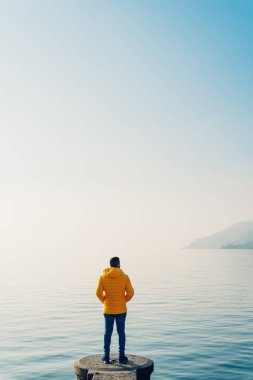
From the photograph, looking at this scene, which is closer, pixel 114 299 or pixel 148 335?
pixel 114 299

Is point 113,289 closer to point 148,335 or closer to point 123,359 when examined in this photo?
point 123,359

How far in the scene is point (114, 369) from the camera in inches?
456

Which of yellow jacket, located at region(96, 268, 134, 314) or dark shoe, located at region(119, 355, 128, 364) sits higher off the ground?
yellow jacket, located at region(96, 268, 134, 314)

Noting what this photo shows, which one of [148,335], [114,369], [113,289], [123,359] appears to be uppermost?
[113,289]

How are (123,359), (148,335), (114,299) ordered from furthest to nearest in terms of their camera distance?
(148,335) → (114,299) → (123,359)

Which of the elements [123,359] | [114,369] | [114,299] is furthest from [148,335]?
[114,369]

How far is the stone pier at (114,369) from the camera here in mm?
10867

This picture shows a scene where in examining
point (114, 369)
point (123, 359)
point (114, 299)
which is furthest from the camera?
point (114, 299)

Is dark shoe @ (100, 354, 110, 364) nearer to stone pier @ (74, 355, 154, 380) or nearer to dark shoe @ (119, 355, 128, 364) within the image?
stone pier @ (74, 355, 154, 380)

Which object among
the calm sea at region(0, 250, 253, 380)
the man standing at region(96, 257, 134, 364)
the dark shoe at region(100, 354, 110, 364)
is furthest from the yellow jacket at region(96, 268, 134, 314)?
the calm sea at region(0, 250, 253, 380)

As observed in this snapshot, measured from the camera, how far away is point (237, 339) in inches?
893

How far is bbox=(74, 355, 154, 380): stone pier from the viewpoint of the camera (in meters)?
10.9

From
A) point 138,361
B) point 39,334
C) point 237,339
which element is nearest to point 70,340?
point 39,334

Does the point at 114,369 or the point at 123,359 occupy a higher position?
the point at 123,359
